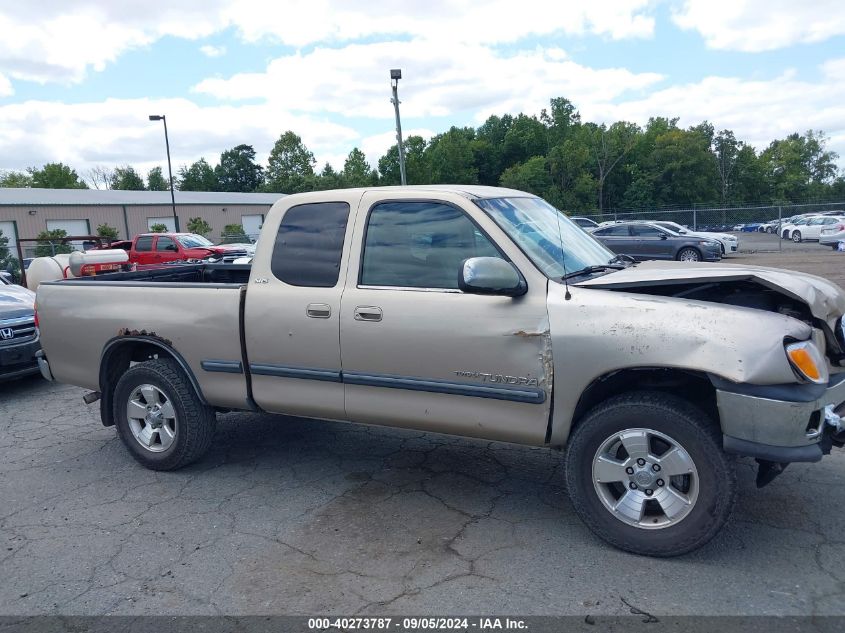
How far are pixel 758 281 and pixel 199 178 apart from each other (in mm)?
104663

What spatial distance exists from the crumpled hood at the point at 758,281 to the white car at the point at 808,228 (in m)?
27.4

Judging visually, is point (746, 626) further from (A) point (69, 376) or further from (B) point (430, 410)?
(A) point (69, 376)

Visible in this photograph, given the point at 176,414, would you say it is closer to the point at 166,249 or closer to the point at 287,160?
the point at 166,249

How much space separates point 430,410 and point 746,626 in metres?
1.88

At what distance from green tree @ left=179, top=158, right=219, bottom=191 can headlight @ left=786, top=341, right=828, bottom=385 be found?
103064 millimetres

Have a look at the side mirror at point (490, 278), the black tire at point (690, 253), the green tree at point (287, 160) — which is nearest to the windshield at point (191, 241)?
the black tire at point (690, 253)

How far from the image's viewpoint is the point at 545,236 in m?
4.19

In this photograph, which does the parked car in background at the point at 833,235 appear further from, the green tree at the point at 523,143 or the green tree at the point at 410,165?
the green tree at the point at 523,143

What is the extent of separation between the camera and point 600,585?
10.7ft

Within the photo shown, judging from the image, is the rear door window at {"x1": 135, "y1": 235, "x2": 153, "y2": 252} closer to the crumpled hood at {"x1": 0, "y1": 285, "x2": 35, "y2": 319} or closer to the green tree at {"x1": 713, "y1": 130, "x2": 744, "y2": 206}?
the crumpled hood at {"x1": 0, "y1": 285, "x2": 35, "y2": 319}

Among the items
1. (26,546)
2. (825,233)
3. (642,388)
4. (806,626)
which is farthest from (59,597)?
(825,233)

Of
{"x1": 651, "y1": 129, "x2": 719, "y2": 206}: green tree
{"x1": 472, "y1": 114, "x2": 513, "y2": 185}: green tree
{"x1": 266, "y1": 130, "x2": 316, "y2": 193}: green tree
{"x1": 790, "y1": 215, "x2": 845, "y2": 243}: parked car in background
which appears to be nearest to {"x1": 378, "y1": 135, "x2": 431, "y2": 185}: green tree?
{"x1": 472, "y1": 114, "x2": 513, "y2": 185}: green tree

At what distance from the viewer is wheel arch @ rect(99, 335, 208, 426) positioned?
493cm

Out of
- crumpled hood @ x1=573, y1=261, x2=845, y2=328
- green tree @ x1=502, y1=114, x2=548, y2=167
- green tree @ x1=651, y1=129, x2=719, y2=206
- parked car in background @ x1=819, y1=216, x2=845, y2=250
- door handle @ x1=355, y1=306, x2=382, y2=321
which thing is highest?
green tree @ x1=502, y1=114, x2=548, y2=167
